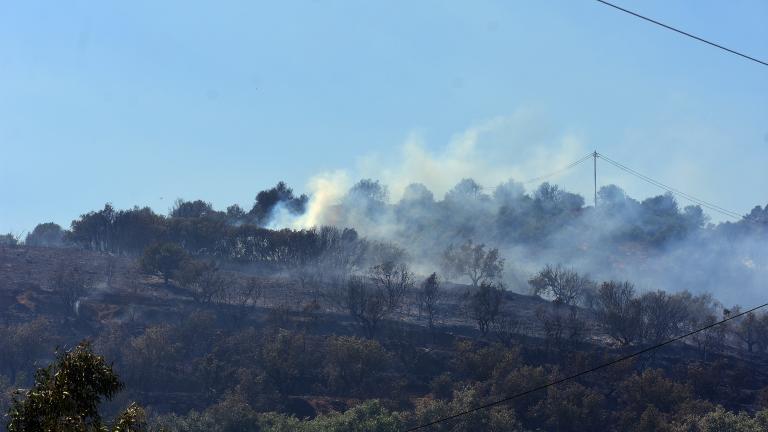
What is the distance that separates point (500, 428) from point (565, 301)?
5003 centimetres

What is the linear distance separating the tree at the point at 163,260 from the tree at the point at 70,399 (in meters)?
93.7

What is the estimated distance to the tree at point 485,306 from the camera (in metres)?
101

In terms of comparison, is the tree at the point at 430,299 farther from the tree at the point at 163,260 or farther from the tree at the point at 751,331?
the tree at the point at 751,331

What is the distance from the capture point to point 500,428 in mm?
70875

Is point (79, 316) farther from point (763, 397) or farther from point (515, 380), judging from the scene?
point (763, 397)

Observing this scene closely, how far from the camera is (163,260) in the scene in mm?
111062

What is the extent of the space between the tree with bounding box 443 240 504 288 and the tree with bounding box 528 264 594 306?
7.28 meters

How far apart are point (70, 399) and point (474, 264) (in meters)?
113

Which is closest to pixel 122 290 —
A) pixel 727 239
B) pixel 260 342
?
pixel 260 342

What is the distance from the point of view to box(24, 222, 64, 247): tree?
156000 mm

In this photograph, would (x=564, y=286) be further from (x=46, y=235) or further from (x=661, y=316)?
(x=46, y=235)

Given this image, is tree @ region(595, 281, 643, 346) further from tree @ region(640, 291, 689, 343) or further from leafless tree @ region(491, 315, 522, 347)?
leafless tree @ region(491, 315, 522, 347)

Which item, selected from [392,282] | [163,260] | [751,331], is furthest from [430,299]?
[751,331]

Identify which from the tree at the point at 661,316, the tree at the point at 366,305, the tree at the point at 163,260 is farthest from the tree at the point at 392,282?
the tree at the point at 661,316
